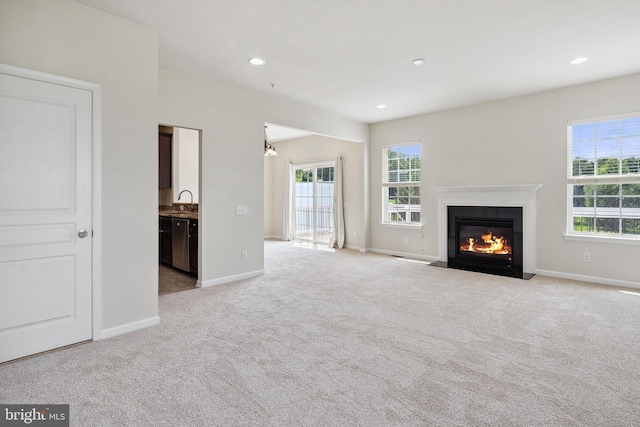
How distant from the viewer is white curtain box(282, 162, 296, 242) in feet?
30.6

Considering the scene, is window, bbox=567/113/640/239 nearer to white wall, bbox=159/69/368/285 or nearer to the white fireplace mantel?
the white fireplace mantel

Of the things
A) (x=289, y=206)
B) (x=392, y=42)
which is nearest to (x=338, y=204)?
(x=289, y=206)

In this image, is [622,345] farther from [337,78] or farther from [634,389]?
[337,78]

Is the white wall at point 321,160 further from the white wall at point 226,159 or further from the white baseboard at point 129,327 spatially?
the white baseboard at point 129,327

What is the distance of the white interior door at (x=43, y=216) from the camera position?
242 centimetres

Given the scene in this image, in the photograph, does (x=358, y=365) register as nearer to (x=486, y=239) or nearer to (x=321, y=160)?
(x=486, y=239)

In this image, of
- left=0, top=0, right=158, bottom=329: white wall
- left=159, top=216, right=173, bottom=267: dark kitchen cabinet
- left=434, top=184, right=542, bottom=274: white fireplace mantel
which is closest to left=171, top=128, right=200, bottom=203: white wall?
left=159, top=216, right=173, bottom=267: dark kitchen cabinet

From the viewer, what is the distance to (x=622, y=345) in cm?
275

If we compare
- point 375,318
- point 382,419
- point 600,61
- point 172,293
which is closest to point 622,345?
point 375,318

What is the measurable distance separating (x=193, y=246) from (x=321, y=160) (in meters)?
4.37

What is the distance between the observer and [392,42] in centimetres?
348

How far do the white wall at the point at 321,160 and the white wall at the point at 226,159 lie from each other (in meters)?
2.67

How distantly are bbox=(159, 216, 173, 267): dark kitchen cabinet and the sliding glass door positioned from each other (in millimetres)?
3918

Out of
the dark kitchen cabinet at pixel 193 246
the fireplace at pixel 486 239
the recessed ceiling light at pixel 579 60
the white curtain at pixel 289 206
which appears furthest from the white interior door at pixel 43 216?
the white curtain at pixel 289 206
